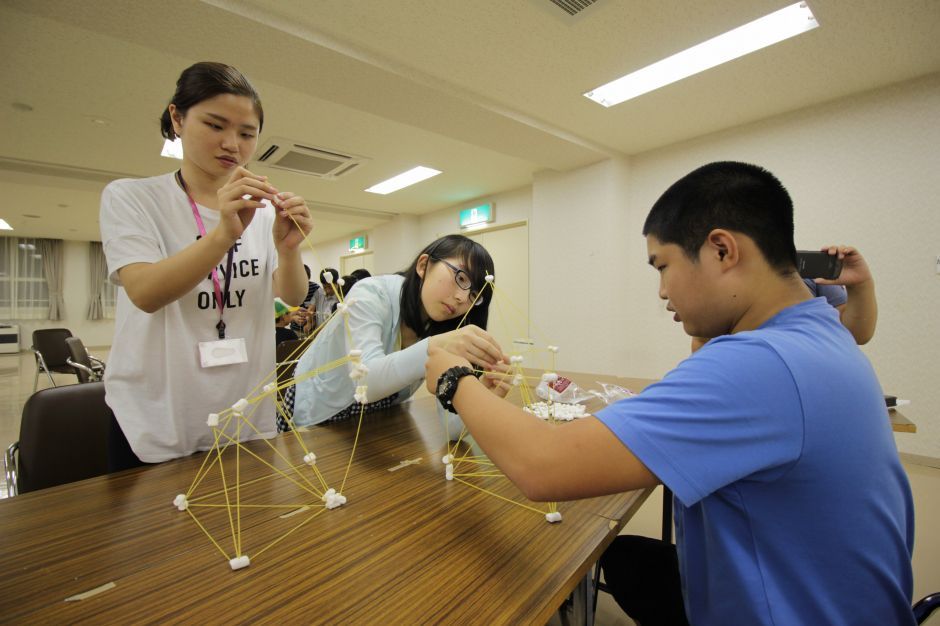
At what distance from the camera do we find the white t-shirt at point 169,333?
36.8 inches

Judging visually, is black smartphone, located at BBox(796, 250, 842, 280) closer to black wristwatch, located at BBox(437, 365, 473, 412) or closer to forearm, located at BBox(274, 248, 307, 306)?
black wristwatch, located at BBox(437, 365, 473, 412)

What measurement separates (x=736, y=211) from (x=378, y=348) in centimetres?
99

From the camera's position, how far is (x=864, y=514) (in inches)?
23.5

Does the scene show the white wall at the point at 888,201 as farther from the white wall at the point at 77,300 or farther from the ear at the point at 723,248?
the white wall at the point at 77,300

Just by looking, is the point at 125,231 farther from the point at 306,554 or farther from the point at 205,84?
the point at 306,554

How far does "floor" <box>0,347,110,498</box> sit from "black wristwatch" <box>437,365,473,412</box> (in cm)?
259

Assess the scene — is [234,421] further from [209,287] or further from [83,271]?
[83,271]

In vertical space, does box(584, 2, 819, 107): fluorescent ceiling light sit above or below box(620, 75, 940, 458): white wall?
above

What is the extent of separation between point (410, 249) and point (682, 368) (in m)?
7.35

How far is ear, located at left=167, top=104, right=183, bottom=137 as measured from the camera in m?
0.99

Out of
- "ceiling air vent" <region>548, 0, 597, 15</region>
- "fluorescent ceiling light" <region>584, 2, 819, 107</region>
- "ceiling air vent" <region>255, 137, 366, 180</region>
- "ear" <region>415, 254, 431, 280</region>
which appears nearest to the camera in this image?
"ear" <region>415, 254, 431, 280</region>

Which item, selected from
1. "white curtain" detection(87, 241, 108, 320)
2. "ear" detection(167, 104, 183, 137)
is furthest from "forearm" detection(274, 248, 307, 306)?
"white curtain" detection(87, 241, 108, 320)

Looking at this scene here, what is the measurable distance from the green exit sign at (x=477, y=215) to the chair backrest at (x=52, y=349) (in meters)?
5.48

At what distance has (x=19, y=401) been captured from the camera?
5109 mm
